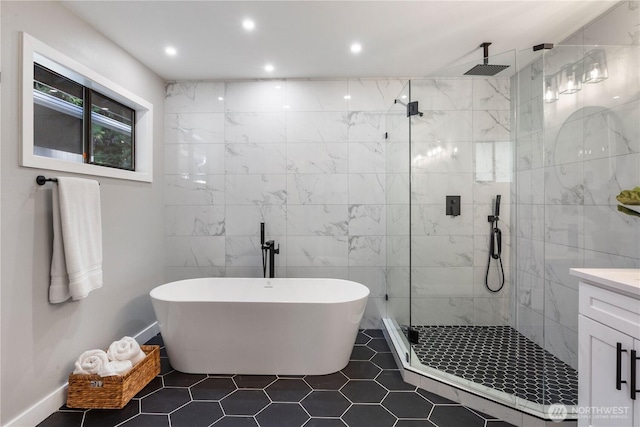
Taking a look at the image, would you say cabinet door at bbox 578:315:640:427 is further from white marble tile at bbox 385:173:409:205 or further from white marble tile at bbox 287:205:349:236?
white marble tile at bbox 287:205:349:236

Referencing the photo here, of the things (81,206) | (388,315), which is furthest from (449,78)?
(81,206)

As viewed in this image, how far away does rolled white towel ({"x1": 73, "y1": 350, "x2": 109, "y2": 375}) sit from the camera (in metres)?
1.91

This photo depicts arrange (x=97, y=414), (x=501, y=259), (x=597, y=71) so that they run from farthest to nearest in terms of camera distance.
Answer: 1. (x=501, y=259)
2. (x=597, y=71)
3. (x=97, y=414)

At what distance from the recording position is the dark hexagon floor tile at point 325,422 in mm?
1741

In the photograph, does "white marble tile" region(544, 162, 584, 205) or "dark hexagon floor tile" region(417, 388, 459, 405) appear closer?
"dark hexagon floor tile" region(417, 388, 459, 405)

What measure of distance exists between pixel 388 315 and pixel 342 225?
3.44 feet

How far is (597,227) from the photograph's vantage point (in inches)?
77.4

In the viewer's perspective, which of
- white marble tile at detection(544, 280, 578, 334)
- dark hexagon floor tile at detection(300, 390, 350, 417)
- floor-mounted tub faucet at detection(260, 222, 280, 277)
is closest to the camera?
dark hexagon floor tile at detection(300, 390, 350, 417)

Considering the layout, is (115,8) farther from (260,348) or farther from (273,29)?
(260,348)

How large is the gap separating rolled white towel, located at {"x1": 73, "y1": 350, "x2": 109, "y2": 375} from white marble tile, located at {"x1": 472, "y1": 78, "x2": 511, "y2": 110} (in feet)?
11.6

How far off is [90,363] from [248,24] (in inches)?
102

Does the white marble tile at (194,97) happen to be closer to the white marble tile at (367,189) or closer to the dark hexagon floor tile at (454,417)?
the white marble tile at (367,189)

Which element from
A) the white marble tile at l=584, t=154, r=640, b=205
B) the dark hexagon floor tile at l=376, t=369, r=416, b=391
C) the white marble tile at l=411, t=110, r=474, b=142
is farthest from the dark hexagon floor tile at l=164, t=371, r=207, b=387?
the white marble tile at l=584, t=154, r=640, b=205

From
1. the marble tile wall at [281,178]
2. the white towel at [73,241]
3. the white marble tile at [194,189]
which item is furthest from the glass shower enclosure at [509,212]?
the white towel at [73,241]
